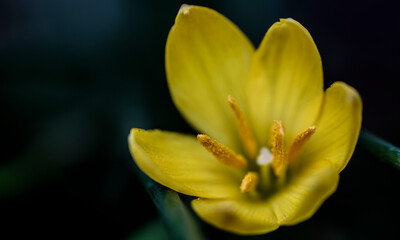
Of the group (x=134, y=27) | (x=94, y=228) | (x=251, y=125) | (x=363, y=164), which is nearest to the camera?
(x=251, y=125)

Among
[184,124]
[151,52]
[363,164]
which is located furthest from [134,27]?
[363,164]

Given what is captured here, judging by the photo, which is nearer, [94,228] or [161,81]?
[94,228]

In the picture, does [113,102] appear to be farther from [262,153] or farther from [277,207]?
[277,207]

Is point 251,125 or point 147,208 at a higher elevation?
point 251,125

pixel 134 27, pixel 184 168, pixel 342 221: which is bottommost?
pixel 342 221

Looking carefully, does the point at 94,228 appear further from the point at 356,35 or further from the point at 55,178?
the point at 356,35

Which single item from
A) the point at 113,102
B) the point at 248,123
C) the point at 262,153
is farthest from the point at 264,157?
the point at 113,102

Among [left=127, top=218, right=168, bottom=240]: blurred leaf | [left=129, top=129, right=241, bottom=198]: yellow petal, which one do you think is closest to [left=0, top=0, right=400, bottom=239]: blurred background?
[left=127, top=218, right=168, bottom=240]: blurred leaf

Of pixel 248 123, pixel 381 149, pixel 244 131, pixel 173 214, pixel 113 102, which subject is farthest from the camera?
pixel 113 102
